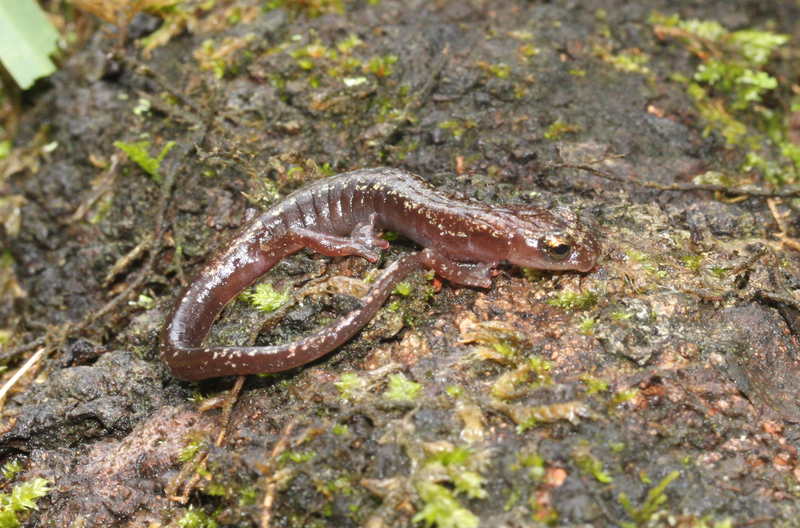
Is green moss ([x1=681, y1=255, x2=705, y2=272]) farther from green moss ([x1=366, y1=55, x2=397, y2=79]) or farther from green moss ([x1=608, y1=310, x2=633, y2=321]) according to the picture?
green moss ([x1=366, y1=55, x2=397, y2=79])

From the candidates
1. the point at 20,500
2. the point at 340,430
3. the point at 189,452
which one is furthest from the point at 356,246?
the point at 20,500

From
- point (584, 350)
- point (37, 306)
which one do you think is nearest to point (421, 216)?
point (584, 350)

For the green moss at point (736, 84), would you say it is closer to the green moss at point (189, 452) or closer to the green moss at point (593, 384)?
the green moss at point (593, 384)

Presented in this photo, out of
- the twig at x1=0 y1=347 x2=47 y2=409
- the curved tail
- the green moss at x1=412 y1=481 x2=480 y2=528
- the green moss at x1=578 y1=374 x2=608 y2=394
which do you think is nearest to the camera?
the green moss at x1=412 y1=481 x2=480 y2=528

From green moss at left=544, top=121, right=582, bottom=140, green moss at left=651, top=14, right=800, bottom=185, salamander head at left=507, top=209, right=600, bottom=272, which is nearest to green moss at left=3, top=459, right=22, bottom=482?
salamander head at left=507, top=209, right=600, bottom=272

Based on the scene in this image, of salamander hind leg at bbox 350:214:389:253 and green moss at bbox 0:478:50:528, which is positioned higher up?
green moss at bbox 0:478:50:528

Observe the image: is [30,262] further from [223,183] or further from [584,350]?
[584,350]

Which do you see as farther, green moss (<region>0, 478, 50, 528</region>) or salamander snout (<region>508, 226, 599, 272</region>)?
salamander snout (<region>508, 226, 599, 272</region>)

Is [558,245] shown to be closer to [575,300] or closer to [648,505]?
[575,300]

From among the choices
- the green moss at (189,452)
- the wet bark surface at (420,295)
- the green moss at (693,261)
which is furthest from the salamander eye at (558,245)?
the green moss at (189,452)
